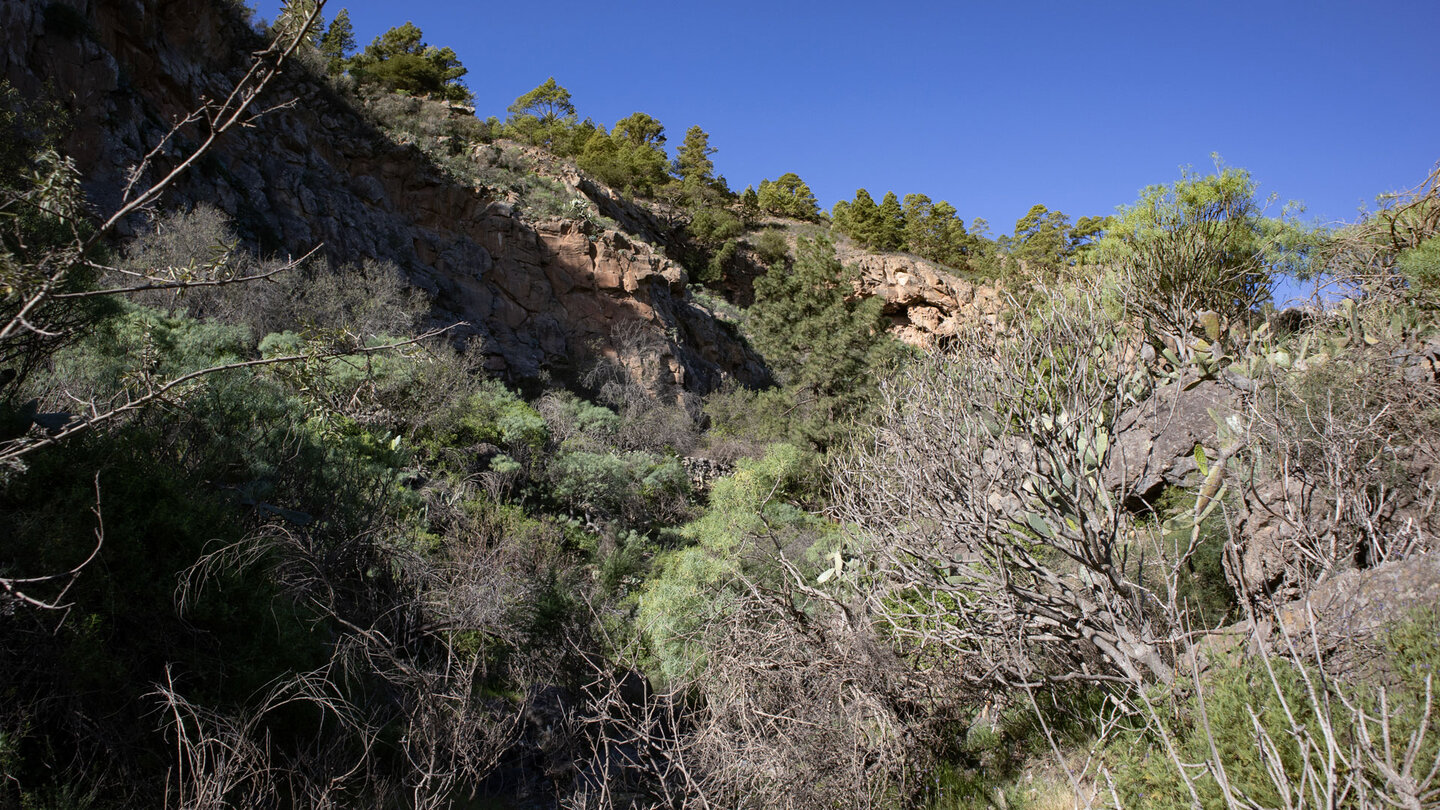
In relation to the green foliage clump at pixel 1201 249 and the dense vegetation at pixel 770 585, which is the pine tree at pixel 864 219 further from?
the dense vegetation at pixel 770 585

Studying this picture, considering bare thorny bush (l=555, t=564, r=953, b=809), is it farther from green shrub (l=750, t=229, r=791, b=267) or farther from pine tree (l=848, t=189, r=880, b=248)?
pine tree (l=848, t=189, r=880, b=248)

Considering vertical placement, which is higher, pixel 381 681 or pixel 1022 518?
pixel 1022 518

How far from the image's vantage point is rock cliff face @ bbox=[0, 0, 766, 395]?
47.9 ft

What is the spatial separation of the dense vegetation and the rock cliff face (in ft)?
13.2

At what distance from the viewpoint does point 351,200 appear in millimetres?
20438

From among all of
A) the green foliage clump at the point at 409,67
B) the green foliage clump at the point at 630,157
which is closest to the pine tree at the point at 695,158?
the green foliage clump at the point at 630,157

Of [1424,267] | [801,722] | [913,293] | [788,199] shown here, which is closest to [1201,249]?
[1424,267]

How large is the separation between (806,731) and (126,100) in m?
19.2

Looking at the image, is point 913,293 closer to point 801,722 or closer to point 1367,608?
point 801,722

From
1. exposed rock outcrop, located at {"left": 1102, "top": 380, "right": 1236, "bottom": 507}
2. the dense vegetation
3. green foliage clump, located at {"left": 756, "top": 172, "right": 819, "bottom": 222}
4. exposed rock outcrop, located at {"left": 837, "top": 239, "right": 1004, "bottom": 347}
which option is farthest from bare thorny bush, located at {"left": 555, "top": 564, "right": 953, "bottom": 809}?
green foliage clump, located at {"left": 756, "top": 172, "right": 819, "bottom": 222}

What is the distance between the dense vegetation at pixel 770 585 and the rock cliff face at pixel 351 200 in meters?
4.02

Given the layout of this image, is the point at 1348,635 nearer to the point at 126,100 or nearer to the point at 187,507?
the point at 187,507

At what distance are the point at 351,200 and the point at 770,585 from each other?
1869 cm

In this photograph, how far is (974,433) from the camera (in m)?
5.20
